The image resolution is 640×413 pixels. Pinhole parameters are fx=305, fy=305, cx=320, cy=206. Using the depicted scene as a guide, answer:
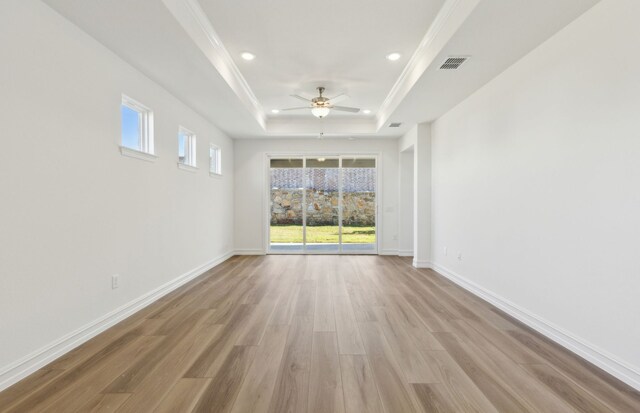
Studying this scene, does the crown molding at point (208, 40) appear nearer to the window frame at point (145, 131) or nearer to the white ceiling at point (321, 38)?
the white ceiling at point (321, 38)

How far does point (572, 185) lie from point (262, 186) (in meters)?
5.53

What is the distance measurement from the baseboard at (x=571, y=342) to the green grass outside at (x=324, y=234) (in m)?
3.41

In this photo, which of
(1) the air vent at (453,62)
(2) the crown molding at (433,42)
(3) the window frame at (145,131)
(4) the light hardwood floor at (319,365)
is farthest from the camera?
(3) the window frame at (145,131)

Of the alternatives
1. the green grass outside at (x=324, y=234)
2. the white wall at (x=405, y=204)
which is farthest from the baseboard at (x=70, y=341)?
the white wall at (x=405, y=204)

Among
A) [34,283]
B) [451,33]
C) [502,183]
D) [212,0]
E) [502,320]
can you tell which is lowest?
[502,320]

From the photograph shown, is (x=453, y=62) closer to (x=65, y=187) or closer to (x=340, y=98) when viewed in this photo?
(x=340, y=98)

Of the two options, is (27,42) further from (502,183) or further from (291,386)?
(502,183)

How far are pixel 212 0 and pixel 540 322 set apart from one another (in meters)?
4.00

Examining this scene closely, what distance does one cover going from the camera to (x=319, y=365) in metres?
2.11

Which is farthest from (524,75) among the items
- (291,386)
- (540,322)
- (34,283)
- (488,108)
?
(34,283)

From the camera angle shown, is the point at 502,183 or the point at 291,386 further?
the point at 502,183

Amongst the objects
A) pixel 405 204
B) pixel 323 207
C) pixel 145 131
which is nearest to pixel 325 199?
pixel 323 207

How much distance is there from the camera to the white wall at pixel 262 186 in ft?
22.4

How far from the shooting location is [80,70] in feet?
8.11
